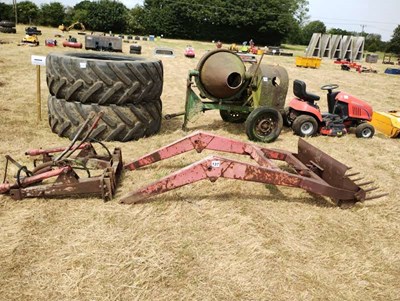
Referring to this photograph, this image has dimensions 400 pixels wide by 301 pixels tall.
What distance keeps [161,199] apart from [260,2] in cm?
5949

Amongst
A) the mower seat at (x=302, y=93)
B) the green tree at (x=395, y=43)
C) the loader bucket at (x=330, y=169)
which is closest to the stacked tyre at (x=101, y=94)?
the loader bucket at (x=330, y=169)

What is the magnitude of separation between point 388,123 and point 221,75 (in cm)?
417

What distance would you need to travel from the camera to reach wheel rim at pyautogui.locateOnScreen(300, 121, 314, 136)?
6.86 meters

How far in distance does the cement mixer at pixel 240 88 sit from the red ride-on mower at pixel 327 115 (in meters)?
0.46

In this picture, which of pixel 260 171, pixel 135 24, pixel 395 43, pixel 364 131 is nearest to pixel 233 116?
pixel 364 131

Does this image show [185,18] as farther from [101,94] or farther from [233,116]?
[101,94]

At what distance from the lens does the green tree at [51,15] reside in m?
48.6

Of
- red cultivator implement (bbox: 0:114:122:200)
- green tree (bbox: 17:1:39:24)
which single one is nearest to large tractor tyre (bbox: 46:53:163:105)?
red cultivator implement (bbox: 0:114:122:200)

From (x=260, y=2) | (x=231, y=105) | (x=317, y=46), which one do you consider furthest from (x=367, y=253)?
(x=260, y=2)

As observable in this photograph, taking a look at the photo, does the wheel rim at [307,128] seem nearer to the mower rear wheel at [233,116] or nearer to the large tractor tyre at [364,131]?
the large tractor tyre at [364,131]

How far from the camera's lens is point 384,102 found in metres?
12.6

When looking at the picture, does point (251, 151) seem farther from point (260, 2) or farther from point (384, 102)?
point (260, 2)

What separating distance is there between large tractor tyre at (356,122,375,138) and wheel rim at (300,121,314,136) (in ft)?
3.64

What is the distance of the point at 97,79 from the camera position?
5199 millimetres
